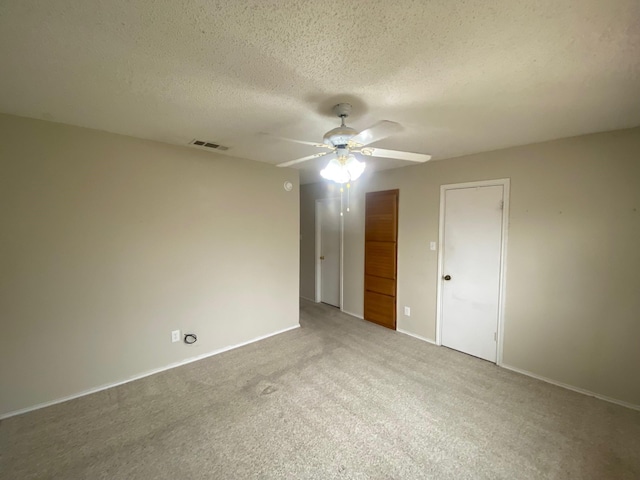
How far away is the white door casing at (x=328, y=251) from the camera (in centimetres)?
471

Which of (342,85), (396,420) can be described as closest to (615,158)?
(342,85)

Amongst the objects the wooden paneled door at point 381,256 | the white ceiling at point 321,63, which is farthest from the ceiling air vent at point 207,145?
the wooden paneled door at point 381,256

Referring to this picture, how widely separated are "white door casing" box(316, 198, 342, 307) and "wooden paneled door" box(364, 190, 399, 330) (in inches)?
26.4

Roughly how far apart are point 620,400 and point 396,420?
194 centimetres

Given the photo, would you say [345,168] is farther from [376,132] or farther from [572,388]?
[572,388]

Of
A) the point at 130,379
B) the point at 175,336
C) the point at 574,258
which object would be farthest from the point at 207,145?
the point at 574,258

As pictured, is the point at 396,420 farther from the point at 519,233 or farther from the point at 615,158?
the point at 615,158

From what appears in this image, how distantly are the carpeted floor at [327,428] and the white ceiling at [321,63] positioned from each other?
228cm

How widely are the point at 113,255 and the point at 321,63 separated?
240 centimetres

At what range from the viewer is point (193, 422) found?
2.01m

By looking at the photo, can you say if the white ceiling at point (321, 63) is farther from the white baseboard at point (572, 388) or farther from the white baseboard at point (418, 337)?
the white baseboard at point (418, 337)

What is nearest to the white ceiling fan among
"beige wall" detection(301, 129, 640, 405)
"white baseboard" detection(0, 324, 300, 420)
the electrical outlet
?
"beige wall" detection(301, 129, 640, 405)

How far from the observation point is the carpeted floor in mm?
1640

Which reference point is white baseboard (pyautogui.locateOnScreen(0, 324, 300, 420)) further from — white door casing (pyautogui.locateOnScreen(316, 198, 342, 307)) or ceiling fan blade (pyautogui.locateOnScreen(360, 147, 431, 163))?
ceiling fan blade (pyautogui.locateOnScreen(360, 147, 431, 163))
